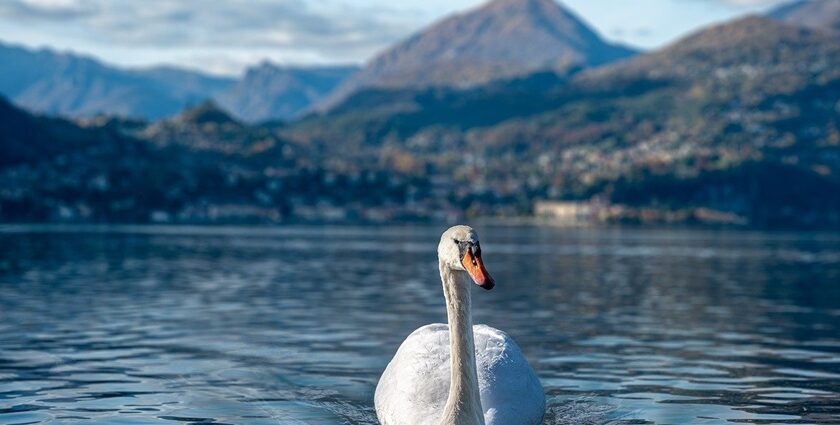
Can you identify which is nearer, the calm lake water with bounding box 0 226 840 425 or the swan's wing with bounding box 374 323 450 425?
the swan's wing with bounding box 374 323 450 425

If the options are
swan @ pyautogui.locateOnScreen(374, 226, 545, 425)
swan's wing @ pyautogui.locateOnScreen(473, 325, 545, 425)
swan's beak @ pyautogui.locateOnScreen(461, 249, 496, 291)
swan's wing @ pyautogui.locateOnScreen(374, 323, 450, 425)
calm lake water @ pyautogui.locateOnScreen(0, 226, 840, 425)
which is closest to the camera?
swan's beak @ pyautogui.locateOnScreen(461, 249, 496, 291)

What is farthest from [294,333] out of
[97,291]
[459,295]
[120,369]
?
[459,295]

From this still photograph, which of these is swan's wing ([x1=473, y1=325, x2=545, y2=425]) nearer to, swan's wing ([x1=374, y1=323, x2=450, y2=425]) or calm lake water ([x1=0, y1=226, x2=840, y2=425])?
swan's wing ([x1=374, y1=323, x2=450, y2=425])

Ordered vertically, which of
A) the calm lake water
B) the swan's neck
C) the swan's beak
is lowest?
the calm lake water

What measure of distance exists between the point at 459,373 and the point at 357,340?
17.8 meters

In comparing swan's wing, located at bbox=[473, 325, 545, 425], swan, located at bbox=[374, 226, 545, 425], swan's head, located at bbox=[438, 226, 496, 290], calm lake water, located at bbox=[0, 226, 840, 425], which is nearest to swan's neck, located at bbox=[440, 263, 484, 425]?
swan, located at bbox=[374, 226, 545, 425]

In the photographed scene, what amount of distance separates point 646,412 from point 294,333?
563 inches

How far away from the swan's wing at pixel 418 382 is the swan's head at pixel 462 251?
10.7ft

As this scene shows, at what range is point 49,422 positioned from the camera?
1819cm

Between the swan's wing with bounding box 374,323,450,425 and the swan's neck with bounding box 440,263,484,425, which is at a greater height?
the swan's neck with bounding box 440,263,484,425

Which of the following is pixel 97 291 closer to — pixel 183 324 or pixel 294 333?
pixel 183 324

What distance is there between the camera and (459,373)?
41.0ft

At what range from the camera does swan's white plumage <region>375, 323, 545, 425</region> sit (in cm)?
1555

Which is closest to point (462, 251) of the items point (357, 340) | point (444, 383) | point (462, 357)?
point (462, 357)
